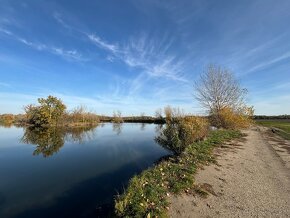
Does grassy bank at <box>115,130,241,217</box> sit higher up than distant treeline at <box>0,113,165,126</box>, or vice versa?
distant treeline at <box>0,113,165,126</box>

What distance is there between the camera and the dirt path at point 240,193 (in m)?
6.11

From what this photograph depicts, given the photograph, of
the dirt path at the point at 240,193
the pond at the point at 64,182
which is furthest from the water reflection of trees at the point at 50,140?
the dirt path at the point at 240,193

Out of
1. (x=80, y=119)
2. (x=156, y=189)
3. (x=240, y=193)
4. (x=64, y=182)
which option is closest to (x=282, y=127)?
(x=240, y=193)

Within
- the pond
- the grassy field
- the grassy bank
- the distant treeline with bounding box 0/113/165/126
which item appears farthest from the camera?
the distant treeline with bounding box 0/113/165/126

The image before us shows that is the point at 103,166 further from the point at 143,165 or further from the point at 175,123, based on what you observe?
the point at 175,123

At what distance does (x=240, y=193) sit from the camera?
746cm

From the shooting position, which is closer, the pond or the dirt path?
the dirt path

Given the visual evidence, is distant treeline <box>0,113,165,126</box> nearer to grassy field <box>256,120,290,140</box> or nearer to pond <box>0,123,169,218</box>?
grassy field <box>256,120,290,140</box>

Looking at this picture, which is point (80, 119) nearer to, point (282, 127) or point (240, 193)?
point (282, 127)

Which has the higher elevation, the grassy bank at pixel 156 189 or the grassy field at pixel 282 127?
the grassy field at pixel 282 127

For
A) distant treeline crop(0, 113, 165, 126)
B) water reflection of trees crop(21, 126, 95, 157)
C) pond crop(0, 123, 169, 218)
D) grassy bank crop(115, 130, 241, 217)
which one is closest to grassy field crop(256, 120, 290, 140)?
grassy bank crop(115, 130, 241, 217)

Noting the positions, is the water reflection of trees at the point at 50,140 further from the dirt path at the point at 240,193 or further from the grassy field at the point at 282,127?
the grassy field at the point at 282,127

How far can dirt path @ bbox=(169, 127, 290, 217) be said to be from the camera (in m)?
6.11

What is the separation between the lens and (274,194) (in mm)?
7414
